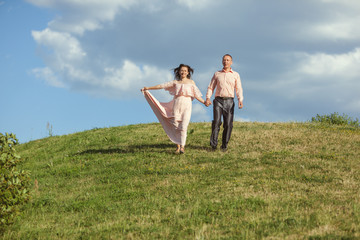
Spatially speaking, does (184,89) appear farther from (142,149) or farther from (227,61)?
(142,149)

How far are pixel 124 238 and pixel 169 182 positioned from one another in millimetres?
3923

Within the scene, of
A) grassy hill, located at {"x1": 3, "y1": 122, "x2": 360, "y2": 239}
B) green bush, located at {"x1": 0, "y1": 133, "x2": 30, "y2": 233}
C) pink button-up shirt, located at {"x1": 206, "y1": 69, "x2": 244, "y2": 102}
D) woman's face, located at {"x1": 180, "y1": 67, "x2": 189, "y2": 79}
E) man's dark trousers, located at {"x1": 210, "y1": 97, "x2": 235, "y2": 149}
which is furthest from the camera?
man's dark trousers, located at {"x1": 210, "y1": 97, "x2": 235, "y2": 149}

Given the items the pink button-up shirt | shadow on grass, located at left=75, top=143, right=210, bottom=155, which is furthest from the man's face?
shadow on grass, located at left=75, top=143, right=210, bottom=155

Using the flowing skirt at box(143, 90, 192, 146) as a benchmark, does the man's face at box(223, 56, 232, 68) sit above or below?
above

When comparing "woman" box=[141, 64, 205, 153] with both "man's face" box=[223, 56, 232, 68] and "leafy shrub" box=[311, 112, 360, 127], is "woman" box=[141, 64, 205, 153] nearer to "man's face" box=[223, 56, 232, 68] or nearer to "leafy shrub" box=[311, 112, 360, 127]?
"man's face" box=[223, 56, 232, 68]

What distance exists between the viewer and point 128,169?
13.1 metres

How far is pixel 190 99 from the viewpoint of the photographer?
580 inches

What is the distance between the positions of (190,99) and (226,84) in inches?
61.6

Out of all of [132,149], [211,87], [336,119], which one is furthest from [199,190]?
[336,119]

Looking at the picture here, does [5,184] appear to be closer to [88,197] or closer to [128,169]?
[88,197]

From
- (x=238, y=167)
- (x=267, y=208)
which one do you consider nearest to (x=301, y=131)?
(x=238, y=167)

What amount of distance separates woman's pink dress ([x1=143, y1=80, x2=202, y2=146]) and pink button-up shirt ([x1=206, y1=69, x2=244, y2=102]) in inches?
30.8

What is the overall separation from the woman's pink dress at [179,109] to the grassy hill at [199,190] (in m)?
0.90

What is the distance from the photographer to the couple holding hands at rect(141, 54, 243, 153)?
1455 centimetres
